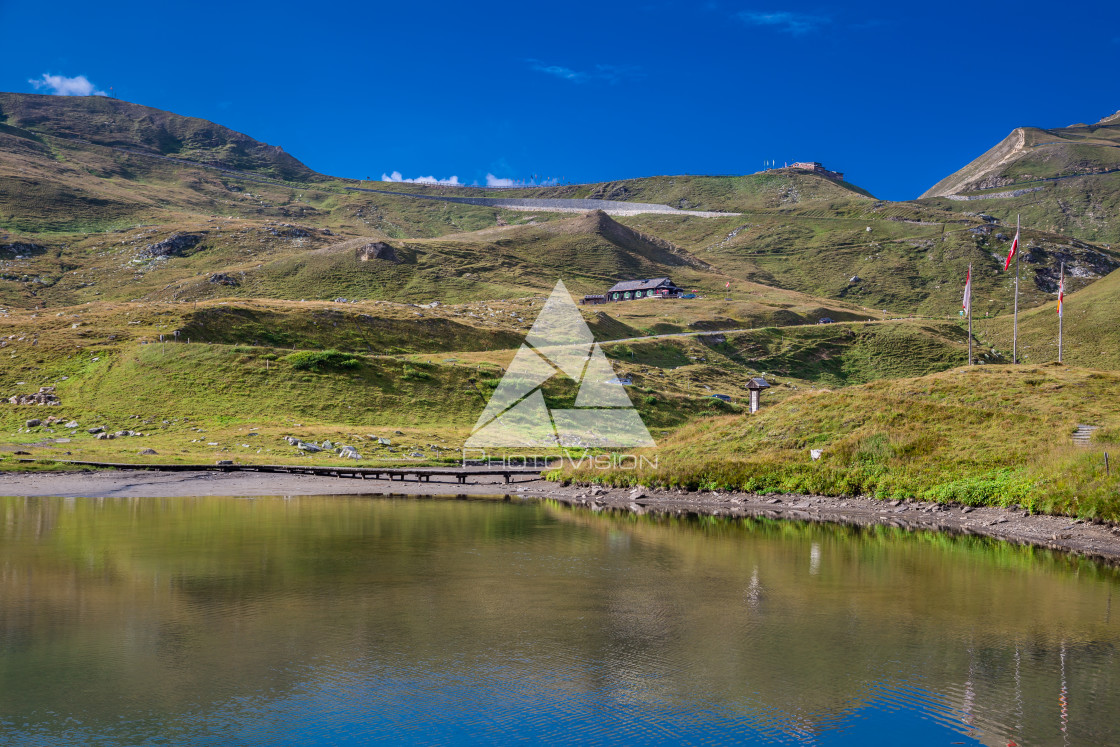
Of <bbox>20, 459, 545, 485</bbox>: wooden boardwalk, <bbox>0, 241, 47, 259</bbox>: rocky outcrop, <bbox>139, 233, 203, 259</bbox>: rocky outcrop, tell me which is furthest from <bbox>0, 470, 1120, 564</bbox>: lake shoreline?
<bbox>139, 233, 203, 259</bbox>: rocky outcrop

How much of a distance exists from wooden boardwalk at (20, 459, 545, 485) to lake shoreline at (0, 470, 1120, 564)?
785mm

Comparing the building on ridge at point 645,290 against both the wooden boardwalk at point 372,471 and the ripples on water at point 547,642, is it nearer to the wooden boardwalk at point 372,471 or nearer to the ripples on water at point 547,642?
the wooden boardwalk at point 372,471

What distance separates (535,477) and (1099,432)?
110 feet

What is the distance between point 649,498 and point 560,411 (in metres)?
37.8

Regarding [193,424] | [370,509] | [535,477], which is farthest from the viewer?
[193,424]

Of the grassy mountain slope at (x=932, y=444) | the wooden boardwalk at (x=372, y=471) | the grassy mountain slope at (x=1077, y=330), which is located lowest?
the wooden boardwalk at (x=372, y=471)

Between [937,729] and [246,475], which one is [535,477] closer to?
[246,475]

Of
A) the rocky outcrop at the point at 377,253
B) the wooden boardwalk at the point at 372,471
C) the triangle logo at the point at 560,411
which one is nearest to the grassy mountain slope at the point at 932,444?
the wooden boardwalk at the point at 372,471

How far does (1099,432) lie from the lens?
3744cm

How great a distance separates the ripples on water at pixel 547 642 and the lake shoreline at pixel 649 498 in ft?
9.80

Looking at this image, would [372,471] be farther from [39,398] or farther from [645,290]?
[645,290]

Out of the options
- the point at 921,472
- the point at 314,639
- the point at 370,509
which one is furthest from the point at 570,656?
the point at 921,472

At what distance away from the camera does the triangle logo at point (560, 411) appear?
241 feet

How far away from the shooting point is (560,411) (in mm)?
82000
